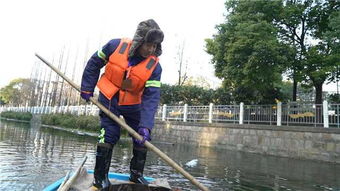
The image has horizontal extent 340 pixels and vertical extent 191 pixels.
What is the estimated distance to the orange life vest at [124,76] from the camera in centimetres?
271

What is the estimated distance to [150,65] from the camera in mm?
2781

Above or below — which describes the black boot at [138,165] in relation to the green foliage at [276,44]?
below

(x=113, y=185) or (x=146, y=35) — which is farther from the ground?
(x=146, y=35)

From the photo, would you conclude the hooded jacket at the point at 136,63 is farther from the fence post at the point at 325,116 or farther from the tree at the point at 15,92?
the tree at the point at 15,92

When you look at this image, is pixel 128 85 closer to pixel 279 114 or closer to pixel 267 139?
pixel 267 139

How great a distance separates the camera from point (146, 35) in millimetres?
2645

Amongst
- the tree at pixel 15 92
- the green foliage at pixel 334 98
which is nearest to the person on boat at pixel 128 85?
the green foliage at pixel 334 98

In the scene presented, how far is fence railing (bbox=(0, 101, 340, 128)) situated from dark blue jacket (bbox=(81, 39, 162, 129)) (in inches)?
347

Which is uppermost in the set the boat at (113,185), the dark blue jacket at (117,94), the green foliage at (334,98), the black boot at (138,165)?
the green foliage at (334,98)

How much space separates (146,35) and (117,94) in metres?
0.65

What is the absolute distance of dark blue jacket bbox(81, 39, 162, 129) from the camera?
2.75 metres

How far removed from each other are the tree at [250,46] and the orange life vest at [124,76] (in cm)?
848

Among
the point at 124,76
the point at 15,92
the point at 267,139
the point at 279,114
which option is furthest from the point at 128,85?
the point at 15,92

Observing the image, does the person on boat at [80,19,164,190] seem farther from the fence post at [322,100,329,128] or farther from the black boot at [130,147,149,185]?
the fence post at [322,100,329,128]
